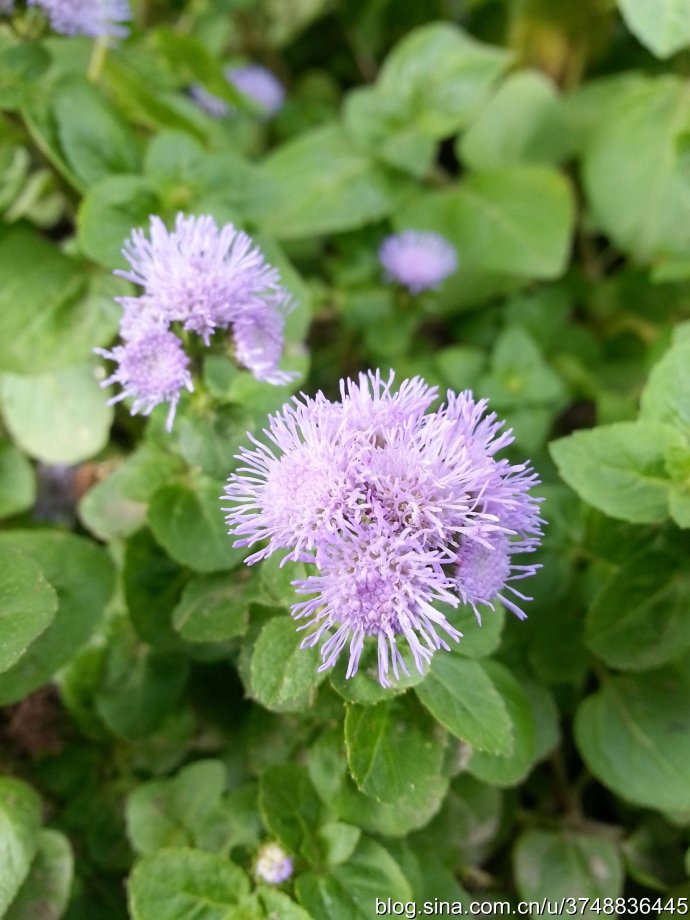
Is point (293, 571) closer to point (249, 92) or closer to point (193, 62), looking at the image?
point (193, 62)

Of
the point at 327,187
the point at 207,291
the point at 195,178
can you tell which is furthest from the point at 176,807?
the point at 327,187

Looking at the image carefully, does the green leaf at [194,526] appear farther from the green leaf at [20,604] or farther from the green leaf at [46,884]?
the green leaf at [46,884]

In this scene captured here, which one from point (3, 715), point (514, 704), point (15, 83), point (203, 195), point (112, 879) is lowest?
point (112, 879)

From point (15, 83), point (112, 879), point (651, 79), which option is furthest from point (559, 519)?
point (651, 79)

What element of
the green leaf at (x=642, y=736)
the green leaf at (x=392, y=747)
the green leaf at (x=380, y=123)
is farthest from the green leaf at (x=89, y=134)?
the green leaf at (x=642, y=736)

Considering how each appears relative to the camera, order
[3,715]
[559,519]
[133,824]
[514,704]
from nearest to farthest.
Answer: [514,704] < [133,824] < [559,519] < [3,715]

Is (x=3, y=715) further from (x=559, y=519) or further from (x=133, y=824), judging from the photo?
(x=559, y=519)
